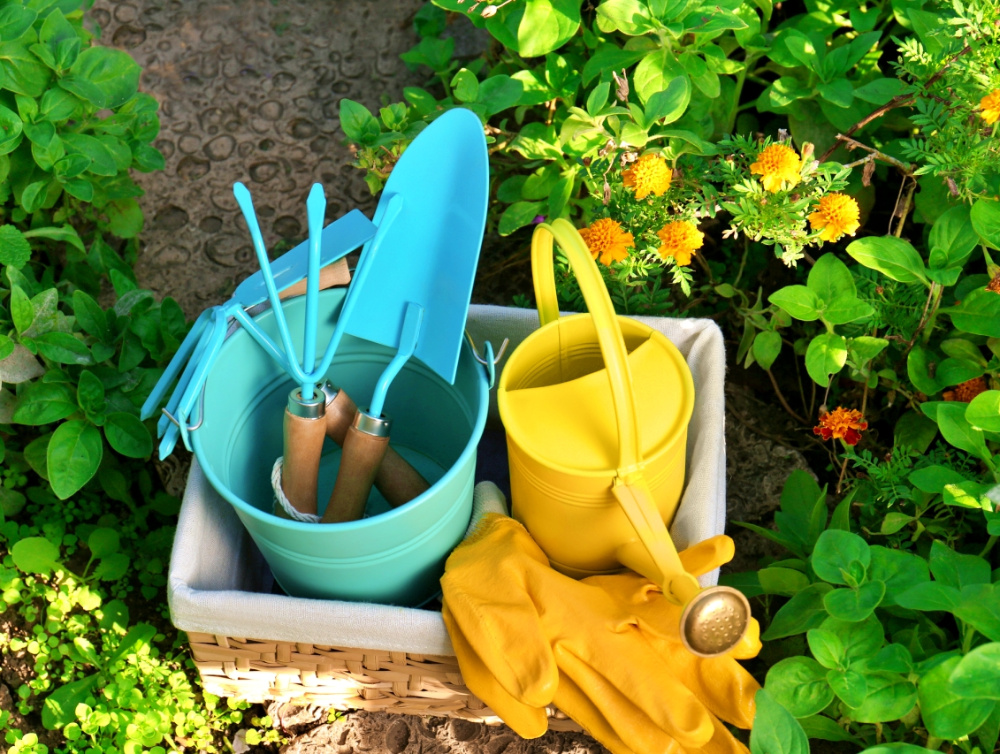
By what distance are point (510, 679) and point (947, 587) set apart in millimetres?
412

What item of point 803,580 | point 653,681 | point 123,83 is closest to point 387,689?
point 653,681

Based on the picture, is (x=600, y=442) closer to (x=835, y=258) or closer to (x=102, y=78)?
(x=835, y=258)

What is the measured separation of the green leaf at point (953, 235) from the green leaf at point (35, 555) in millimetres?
1131

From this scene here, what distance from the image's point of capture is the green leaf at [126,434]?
1.04 m

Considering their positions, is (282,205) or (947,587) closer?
(947,587)

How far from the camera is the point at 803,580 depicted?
0.97 metres

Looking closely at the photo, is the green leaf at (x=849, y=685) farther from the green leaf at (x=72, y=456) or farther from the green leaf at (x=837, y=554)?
the green leaf at (x=72, y=456)

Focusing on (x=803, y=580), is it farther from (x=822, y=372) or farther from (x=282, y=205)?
(x=282, y=205)

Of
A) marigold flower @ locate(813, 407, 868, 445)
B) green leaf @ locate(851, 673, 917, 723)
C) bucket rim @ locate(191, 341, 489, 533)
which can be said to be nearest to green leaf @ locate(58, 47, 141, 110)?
bucket rim @ locate(191, 341, 489, 533)

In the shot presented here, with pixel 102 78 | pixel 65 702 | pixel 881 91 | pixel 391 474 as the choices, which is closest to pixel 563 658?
pixel 391 474

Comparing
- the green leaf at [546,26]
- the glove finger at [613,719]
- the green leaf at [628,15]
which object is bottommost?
the glove finger at [613,719]

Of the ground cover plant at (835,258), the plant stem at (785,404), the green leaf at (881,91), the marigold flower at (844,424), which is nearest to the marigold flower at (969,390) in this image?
the ground cover plant at (835,258)

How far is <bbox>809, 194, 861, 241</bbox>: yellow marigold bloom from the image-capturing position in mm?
917

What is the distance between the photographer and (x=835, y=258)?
39.8 inches
